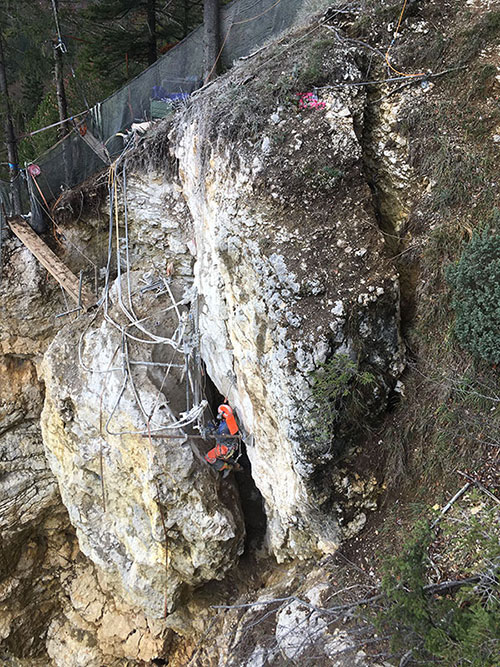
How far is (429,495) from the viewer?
3992 mm

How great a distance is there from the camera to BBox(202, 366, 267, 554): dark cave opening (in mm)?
6848

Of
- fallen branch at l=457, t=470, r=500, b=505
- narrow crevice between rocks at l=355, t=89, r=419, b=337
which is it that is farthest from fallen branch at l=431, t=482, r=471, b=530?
narrow crevice between rocks at l=355, t=89, r=419, b=337

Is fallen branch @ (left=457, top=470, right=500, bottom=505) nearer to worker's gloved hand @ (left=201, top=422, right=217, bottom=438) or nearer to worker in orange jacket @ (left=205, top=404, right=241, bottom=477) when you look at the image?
worker in orange jacket @ (left=205, top=404, right=241, bottom=477)

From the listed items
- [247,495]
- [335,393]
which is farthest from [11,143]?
[335,393]

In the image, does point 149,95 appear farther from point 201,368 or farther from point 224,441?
point 224,441

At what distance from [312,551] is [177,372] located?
315 cm

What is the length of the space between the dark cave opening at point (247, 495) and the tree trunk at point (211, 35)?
500 cm

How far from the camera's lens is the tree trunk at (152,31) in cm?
891

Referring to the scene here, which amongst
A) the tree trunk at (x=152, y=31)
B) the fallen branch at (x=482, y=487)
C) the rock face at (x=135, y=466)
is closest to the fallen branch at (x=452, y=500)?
the fallen branch at (x=482, y=487)

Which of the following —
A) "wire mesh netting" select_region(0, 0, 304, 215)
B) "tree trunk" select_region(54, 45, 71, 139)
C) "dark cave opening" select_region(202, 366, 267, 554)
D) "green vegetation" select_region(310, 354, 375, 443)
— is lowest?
"dark cave opening" select_region(202, 366, 267, 554)

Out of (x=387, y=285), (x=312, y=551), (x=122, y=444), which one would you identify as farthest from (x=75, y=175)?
(x=312, y=551)

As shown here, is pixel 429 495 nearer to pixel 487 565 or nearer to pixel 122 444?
pixel 487 565

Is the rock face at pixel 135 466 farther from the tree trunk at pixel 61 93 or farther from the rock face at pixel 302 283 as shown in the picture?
the tree trunk at pixel 61 93

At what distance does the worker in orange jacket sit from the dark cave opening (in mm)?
668
